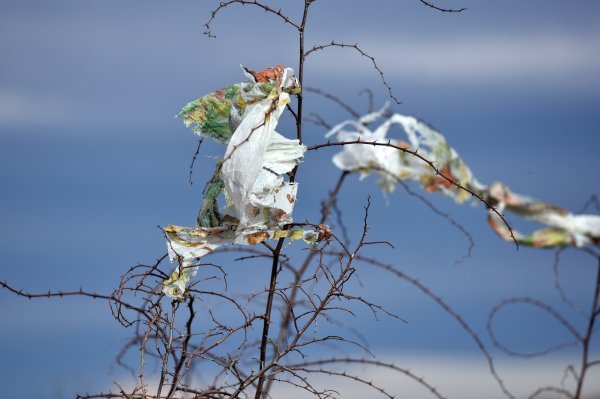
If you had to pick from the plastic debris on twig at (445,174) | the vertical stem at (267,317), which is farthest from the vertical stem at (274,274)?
the plastic debris on twig at (445,174)

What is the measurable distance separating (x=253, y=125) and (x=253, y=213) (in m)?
0.16

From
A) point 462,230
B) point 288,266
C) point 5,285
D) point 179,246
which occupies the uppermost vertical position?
point 462,230

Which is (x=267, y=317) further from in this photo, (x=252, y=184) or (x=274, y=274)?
(x=252, y=184)

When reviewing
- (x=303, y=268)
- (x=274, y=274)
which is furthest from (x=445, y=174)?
(x=274, y=274)

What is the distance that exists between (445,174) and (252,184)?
1.21 m

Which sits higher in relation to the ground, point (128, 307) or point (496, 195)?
point (496, 195)

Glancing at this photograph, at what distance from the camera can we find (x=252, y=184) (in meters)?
1.40

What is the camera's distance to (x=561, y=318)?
93.9 inches

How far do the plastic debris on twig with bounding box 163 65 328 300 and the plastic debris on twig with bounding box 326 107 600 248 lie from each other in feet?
3.31

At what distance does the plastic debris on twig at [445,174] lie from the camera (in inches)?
97.0

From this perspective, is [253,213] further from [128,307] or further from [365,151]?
[365,151]

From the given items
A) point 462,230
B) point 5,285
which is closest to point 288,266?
point 462,230

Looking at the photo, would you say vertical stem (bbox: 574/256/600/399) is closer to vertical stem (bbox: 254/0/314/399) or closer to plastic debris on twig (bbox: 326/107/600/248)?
plastic debris on twig (bbox: 326/107/600/248)

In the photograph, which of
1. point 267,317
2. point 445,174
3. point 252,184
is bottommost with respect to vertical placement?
point 267,317
